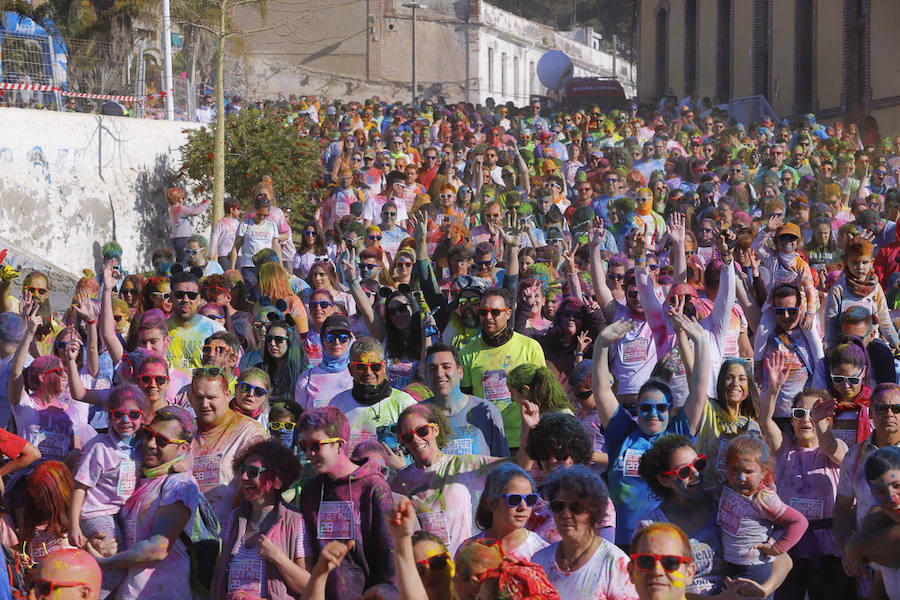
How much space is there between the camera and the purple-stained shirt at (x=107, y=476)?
6.03 m

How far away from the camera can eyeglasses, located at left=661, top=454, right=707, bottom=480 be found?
5.66 meters

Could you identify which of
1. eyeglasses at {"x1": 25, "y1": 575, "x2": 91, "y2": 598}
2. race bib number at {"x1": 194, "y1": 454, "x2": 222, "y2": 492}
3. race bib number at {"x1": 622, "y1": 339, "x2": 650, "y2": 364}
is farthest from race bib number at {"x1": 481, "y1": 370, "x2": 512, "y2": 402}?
eyeglasses at {"x1": 25, "y1": 575, "x2": 91, "y2": 598}

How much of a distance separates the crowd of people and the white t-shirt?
5.55 feet

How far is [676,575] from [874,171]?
13186 mm

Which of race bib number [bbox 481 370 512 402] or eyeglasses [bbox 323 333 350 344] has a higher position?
eyeglasses [bbox 323 333 350 344]

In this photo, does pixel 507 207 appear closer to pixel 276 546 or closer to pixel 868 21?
pixel 276 546

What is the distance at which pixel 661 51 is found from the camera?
4412cm

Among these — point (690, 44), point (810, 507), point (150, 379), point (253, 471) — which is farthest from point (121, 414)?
point (690, 44)

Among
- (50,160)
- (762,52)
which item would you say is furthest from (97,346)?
(762,52)

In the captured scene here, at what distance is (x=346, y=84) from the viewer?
54531 millimetres

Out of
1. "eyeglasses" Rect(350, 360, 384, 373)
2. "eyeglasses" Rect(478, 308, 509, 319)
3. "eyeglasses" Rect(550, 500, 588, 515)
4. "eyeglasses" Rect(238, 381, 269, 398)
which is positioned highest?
"eyeglasses" Rect(478, 308, 509, 319)

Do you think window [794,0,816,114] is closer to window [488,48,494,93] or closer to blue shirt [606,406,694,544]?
window [488,48,494,93]

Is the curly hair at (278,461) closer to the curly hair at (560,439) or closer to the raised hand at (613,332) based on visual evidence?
the curly hair at (560,439)

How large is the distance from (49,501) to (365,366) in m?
1.75
